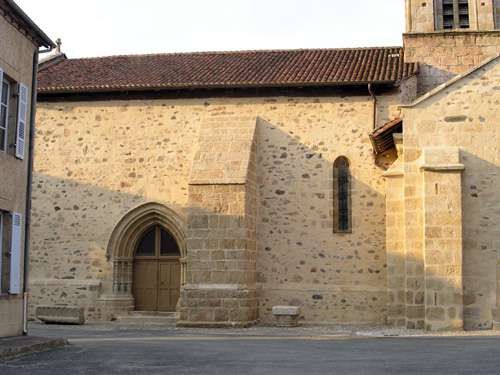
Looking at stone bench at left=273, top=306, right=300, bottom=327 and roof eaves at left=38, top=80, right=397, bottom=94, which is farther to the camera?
roof eaves at left=38, top=80, right=397, bottom=94

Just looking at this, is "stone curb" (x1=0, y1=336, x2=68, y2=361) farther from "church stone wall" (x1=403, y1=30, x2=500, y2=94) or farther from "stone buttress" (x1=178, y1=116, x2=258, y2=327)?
"church stone wall" (x1=403, y1=30, x2=500, y2=94)

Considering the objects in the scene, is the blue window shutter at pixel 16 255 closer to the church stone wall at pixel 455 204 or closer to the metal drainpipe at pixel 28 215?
the metal drainpipe at pixel 28 215

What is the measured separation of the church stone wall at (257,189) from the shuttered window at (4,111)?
6.88 meters

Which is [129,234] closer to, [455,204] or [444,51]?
[455,204]

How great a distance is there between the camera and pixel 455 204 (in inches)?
595

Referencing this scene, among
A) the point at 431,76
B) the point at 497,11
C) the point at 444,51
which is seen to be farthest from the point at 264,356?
the point at 497,11

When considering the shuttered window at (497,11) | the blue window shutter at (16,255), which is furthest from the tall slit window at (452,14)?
the blue window shutter at (16,255)

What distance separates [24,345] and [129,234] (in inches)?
335

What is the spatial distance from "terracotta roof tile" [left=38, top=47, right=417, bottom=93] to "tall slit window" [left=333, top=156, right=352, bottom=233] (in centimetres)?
211

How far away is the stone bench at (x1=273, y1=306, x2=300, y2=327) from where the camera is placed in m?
17.4

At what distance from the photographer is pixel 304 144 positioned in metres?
18.6

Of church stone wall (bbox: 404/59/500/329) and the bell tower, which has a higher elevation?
the bell tower

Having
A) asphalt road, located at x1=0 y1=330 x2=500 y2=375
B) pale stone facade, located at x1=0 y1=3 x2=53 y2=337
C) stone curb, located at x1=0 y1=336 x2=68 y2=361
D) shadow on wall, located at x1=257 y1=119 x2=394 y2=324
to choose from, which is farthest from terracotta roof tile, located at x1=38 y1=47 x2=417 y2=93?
stone curb, located at x1=0 y1=336 x2=68 y2=361

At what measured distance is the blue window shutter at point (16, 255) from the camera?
12258 millimetres
